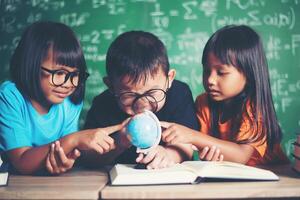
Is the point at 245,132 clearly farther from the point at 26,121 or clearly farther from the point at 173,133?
the point at 26,121

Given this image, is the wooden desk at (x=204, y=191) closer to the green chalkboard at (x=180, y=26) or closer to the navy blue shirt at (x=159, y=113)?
the navy blue shirt at (x=159, y=113)

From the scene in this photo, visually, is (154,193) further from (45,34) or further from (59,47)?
(45,34)

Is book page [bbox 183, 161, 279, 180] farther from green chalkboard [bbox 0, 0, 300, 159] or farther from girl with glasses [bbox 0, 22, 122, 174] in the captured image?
green chalkboard [bbox 0, 0, 300, 159]

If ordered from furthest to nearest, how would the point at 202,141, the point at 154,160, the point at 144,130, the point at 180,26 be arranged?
the point at 180,26 → the point at 202,141 → the point at 154,160 → the point at 144,130

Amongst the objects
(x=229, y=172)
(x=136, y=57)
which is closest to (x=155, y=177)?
(x=229, y=172)

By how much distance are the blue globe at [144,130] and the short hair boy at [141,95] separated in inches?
3.7

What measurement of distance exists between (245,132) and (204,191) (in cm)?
66

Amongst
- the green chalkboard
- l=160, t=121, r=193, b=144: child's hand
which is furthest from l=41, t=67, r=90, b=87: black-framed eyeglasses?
the green chalkboard

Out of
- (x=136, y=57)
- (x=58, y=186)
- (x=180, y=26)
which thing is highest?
(x=180, y=26)

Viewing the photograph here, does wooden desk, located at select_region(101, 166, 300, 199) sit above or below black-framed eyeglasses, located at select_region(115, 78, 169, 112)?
below

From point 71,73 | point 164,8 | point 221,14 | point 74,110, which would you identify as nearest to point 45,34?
point 71,73

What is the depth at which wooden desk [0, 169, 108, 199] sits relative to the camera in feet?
3.65

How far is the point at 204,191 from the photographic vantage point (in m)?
1.12

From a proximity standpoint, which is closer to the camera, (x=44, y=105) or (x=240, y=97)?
(x=44, y=105)
